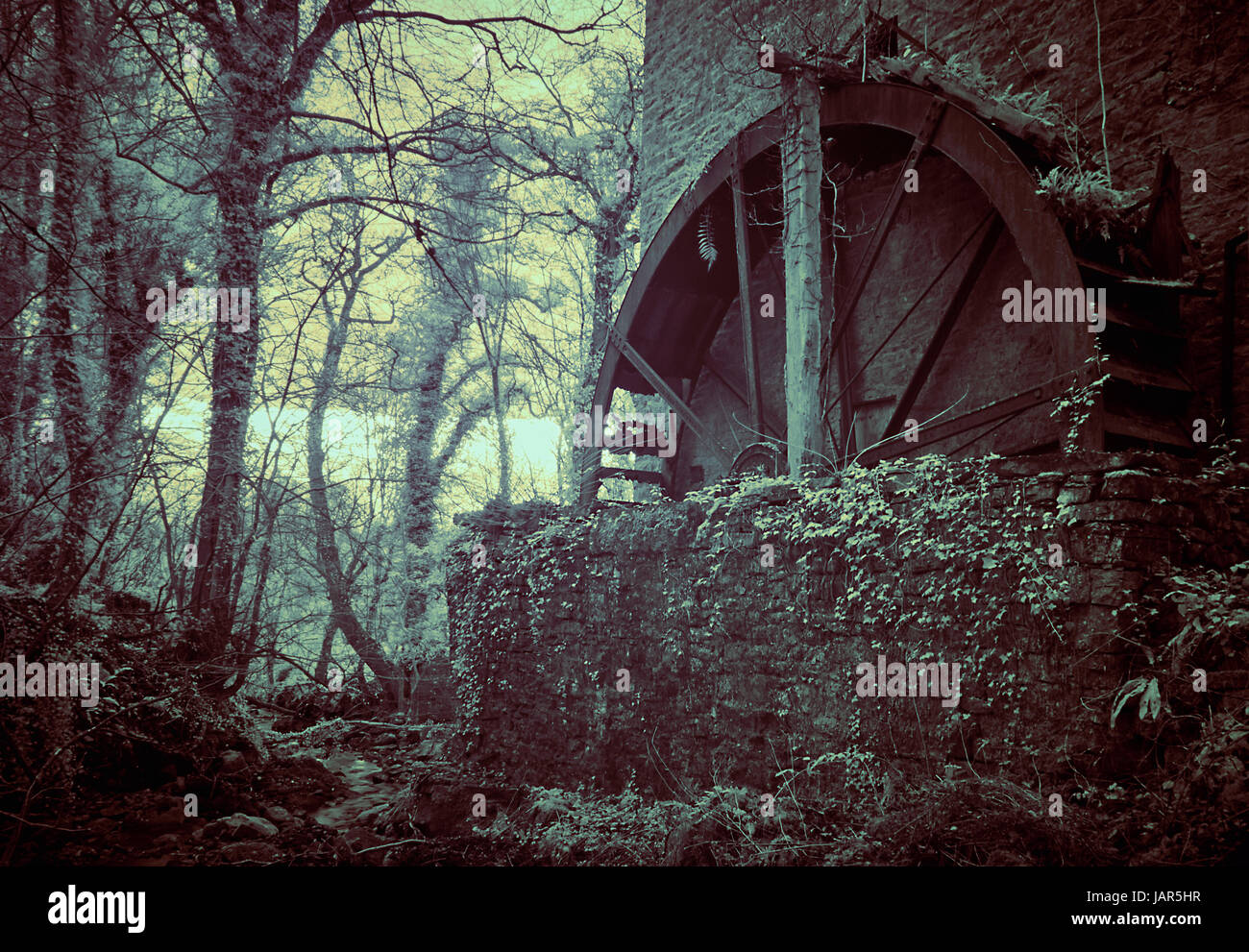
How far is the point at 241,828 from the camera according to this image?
5340mm

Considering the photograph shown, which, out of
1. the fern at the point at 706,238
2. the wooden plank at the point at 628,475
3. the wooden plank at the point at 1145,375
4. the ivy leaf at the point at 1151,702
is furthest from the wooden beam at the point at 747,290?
the ivy leaf at the point at 1151,702

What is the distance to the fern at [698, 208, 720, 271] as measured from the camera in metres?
7.80

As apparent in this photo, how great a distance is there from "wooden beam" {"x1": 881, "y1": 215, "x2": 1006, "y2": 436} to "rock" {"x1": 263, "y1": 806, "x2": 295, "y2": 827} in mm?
5792

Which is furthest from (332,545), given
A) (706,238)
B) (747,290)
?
(747,290)

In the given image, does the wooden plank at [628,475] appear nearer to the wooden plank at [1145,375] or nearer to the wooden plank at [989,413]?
the wooden plank at [989,413]

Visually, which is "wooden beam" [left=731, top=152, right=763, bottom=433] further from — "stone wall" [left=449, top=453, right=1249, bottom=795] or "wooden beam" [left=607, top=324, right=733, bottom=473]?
"stone wall" [left=449, top=453, right=1249, bottom=795]

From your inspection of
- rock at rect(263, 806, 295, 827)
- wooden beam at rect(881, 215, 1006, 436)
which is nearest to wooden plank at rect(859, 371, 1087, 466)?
wooden beam at rect(881, 215, 1006, 436)

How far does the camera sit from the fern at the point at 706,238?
25.6ft

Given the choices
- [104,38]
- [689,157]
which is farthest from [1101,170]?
[104,38]

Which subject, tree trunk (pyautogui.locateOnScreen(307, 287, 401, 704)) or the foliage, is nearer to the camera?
the foliage

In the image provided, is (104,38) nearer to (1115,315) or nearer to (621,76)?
(1115,315)

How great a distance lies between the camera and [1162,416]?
4.90 m

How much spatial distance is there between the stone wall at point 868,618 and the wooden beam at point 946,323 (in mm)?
2213
